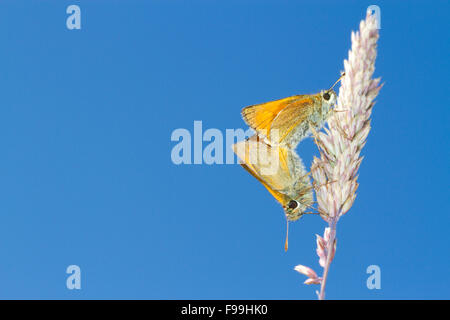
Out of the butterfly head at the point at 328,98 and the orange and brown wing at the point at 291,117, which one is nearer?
the butterfly head at the point at 328,98

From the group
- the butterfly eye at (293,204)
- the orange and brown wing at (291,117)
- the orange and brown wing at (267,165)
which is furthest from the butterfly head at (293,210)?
the orange and brown wing at (291,117)

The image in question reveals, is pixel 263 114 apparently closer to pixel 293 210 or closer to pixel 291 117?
pixel 291 117

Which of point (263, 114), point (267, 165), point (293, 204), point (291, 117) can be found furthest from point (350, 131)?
point (263, 114)

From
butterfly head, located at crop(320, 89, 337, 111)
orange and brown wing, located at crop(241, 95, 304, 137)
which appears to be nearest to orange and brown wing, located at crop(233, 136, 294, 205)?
orange and brown wing, located at crop(241, 95, 304, 137)

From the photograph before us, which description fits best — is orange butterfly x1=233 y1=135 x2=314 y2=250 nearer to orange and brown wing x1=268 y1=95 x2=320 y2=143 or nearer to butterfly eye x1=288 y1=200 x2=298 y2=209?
butterfly eye x1=288 y1=200 x2=298 y2=209

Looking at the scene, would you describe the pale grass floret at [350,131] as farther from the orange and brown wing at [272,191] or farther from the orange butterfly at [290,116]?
the orange butterfly at [290,116]

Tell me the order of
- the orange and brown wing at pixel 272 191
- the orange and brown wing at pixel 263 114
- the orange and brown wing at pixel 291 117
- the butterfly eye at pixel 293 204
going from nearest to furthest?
the butterfly eye at pixel 293 204, the orange and brown wing at pixel 272 191, the orange and brown wing at pixel 291 117, the orange and brown wing at pixel 263 114
